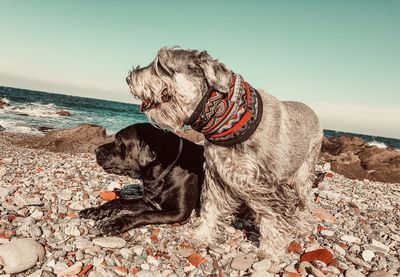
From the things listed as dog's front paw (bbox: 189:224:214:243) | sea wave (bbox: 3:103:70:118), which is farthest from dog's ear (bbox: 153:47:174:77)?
sea wave (bbox: 3:103:70:118)

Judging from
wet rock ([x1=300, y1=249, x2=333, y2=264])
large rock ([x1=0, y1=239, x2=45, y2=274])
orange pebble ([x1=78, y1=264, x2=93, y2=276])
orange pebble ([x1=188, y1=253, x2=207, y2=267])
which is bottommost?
orange pebble ([x1=78, y1=264, x2=93, y2=276])

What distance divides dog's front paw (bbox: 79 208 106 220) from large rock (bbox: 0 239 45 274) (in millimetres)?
1266

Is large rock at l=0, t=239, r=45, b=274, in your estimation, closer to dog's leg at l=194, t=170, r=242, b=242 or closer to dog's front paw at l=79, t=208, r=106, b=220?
dog's front paw at l=79, t=208, r=106, b=220

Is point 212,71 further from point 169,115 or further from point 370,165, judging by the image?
point 370,165

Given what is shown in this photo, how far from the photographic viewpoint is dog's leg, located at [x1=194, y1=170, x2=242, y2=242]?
4652 mm

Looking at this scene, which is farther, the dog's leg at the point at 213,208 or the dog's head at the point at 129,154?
the dog's head at the point at 129,154

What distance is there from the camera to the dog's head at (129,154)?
5.32 m

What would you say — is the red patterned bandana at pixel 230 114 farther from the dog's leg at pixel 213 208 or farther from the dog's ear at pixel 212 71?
the dog's leg at pixel 213 208

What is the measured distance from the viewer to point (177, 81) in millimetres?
3781

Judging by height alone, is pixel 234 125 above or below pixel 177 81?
below

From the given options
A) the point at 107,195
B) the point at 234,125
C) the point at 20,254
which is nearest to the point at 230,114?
the point at 234,125

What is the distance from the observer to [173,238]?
500cm

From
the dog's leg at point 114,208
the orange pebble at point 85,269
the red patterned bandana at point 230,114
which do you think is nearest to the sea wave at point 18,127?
the dog's leg at point 114,208

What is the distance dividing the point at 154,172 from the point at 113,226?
99cm
